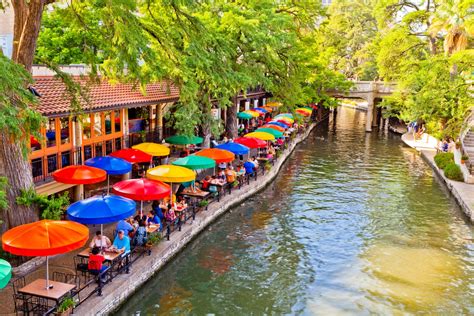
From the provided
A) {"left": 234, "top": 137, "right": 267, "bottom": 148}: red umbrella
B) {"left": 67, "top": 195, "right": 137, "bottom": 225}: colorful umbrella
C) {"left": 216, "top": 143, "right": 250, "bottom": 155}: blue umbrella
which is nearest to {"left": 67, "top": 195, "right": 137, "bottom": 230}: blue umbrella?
{"left": 67, "top": 195, "right": 137, "bottom": 225}: colorful umbrella

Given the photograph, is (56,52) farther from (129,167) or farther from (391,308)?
(391,308)

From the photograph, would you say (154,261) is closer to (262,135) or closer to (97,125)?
(97,125)

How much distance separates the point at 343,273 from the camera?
54.2 feet

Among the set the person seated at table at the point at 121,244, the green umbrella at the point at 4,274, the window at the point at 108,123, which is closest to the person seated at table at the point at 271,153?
the window at the point at 108,123

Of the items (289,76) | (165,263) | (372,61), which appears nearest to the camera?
(165,263)

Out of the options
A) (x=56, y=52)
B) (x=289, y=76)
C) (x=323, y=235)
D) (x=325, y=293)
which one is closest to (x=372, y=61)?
(x=289, y=76)

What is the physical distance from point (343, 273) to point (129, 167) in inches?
376

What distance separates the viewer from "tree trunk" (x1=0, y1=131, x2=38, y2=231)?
46.7ft

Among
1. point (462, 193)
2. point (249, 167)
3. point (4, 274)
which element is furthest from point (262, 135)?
point (4, 274)

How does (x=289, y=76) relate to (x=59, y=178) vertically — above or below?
above

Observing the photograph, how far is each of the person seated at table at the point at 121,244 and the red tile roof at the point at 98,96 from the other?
188 inches

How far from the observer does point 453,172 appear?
96.6ft

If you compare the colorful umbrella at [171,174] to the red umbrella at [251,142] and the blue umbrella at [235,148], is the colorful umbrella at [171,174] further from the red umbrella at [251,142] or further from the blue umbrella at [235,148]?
the red umbrella at [251,142]

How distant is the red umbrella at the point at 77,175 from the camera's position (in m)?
16.9
